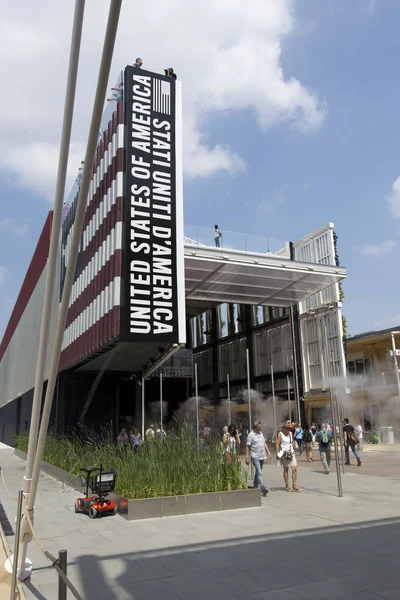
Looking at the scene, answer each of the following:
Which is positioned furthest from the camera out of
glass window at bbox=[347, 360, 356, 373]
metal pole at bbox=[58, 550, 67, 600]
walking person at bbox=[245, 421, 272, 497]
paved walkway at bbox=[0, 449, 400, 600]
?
glass window at bbox=[347, 360, 356, 373]

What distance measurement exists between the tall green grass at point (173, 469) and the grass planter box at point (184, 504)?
0.96 feet

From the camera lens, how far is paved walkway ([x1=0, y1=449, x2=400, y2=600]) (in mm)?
5084

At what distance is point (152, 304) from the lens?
16828 millimetres

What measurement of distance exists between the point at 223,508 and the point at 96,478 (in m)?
2.45

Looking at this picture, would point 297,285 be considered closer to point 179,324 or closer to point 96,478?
point 179,324

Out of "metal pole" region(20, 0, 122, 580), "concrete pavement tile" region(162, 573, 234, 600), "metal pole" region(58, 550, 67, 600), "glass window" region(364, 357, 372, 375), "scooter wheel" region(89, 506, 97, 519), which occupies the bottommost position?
"concrete pavement tile" region(162, 573, 234, 600)

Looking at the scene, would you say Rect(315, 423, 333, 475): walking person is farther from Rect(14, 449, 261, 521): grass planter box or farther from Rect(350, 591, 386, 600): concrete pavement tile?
Rect(350, 591, 386, 600): concrete pavement tile

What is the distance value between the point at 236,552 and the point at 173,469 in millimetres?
3231

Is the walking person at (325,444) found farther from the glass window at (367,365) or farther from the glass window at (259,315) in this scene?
the glass window at (259,315)

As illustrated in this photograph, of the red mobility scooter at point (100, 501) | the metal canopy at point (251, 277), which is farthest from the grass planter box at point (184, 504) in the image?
the metal canopy at point (251, 277)

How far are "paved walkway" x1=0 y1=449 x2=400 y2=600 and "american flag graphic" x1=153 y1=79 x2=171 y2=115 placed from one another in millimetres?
14086

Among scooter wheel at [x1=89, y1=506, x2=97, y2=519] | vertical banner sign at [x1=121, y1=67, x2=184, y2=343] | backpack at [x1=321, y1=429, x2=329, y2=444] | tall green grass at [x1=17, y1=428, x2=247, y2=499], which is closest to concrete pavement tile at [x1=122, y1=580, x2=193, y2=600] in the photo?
scooter wheel at [x1=89, y1=506, x2=97, y2=519]

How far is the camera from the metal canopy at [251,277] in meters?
24.1

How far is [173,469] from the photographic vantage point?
9.55 m
